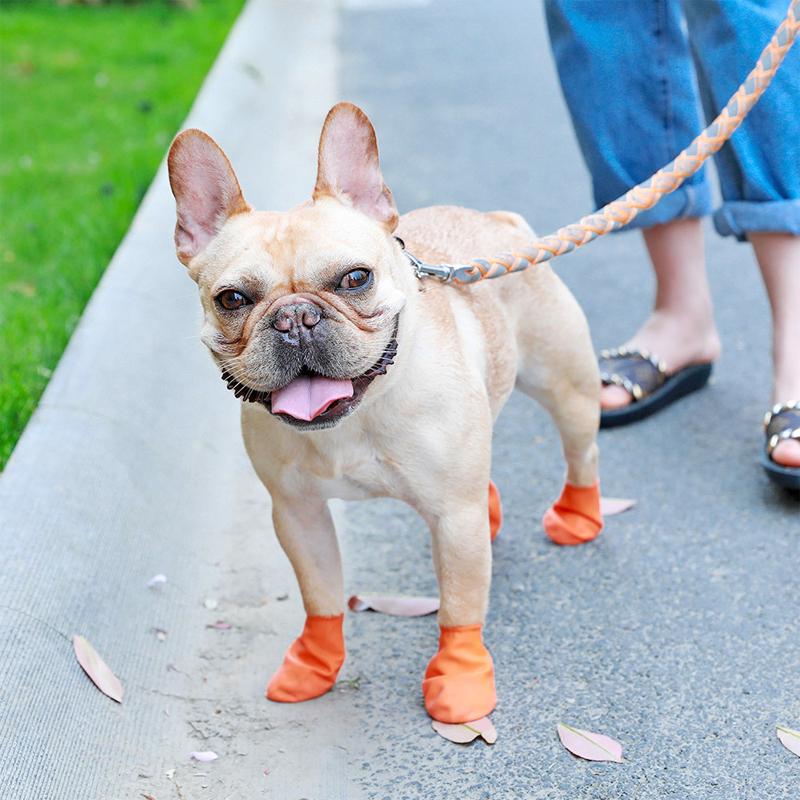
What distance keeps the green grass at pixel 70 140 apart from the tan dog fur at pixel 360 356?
1.09m

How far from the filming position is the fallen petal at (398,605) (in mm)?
2904

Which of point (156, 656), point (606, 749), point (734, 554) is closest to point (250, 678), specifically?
point (156, 656)

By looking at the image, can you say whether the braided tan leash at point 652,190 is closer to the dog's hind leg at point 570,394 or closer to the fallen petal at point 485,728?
the dog's hind leg at point 570,394

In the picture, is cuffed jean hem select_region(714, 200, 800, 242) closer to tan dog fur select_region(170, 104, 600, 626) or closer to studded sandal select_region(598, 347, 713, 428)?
studded sandal select_region(598, 347, 713, 428)

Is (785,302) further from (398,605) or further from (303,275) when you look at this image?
(303,275)

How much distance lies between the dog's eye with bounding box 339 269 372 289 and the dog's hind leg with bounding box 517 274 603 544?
0.75 metres

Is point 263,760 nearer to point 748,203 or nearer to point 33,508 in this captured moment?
point 33,508

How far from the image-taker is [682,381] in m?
3.84

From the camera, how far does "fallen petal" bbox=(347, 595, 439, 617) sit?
290 cm

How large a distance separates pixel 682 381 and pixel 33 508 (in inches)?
79.7

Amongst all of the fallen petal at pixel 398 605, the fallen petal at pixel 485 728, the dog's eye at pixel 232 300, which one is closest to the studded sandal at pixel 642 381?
the fallen petal at pixel 398 605

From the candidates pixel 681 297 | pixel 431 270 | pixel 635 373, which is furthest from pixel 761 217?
pixel 431 270

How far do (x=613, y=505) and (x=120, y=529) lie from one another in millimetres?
1277

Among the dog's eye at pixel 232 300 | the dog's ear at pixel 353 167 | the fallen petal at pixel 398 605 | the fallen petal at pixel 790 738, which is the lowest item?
the fallen petal at pixel 398 605
